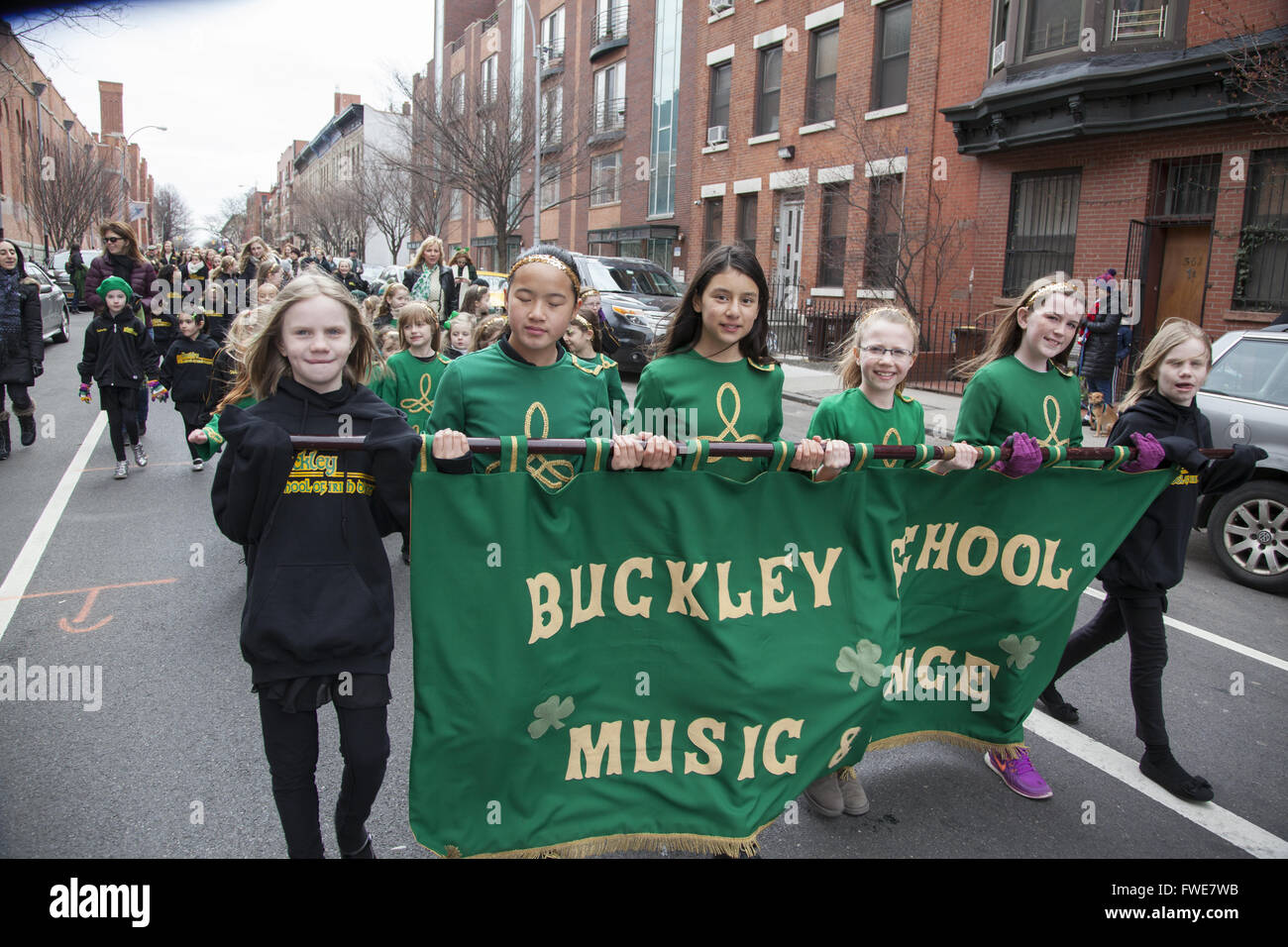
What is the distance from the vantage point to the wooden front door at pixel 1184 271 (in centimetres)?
1337

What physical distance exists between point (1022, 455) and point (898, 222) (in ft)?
55.2

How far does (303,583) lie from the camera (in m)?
2.47

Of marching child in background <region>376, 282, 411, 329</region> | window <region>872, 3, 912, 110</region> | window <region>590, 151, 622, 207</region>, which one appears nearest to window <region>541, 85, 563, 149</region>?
window <region>590, 151, 622, 207</region>

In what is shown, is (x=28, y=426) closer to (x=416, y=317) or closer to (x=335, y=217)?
(x=416, y=317)

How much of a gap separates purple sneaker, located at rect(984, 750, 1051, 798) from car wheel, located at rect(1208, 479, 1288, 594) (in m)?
3.81

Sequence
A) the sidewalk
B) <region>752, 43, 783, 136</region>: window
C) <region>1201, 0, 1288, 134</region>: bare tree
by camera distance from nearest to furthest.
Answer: <region>1201, 0, 1288, 134</region>: bare tree, the sidewalk, <region>752, 43, 783, 136</region>: window

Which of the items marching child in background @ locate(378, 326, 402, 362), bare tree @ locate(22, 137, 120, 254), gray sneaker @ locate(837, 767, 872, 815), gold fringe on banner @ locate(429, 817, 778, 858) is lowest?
gray sneaker @ locate(837, 767, 872, 815)

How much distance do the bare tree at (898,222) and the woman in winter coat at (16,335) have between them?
13.1 meters

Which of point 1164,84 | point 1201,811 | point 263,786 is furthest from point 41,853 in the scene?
point 1164,84

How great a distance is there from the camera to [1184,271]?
13648 mm

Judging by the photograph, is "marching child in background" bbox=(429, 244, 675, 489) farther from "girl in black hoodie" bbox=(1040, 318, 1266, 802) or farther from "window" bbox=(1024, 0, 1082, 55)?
"window" bbox=(1024, 0, 1082, 55)

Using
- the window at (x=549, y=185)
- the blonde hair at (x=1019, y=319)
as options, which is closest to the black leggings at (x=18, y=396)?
the blonde hair at (x=1019, y=319)

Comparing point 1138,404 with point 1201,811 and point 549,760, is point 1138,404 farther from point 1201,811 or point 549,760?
point 549,760

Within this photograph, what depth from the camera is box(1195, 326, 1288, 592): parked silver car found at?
625 centimetres
